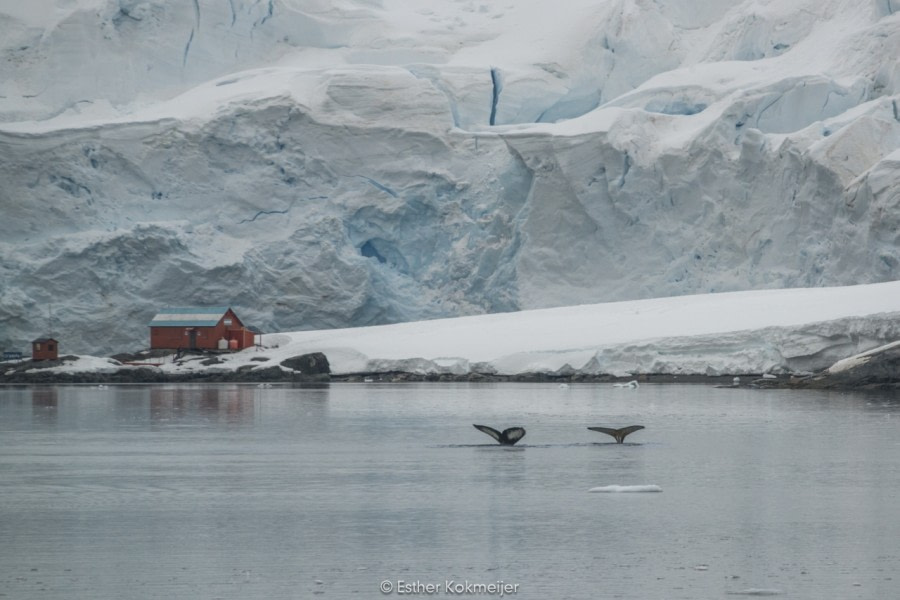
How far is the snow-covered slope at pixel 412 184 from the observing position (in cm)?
2645

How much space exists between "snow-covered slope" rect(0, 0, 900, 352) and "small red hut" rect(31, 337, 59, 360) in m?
0.66

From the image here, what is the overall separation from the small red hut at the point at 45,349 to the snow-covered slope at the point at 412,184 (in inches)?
25.9

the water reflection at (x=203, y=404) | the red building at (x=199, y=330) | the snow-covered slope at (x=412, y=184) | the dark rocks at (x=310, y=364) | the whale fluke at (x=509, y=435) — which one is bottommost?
the whale fluke at (x=509, y=435)

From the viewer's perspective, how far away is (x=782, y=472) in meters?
10.6

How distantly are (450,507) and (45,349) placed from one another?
18327 mm

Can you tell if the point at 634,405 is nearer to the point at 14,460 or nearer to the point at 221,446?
the point at 221,446

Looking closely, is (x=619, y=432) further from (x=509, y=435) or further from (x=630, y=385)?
(x=630, y=385)

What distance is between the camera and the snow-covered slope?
86.8 feet

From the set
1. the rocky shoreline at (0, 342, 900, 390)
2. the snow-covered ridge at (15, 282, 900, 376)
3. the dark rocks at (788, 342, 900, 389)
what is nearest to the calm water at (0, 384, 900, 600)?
the dark rocks at (788, 342, 900, 389)

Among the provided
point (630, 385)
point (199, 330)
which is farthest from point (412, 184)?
point (630, 385)

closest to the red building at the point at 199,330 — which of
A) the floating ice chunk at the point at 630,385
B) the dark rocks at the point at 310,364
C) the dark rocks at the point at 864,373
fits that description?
the dark rocks at the point at 310,364

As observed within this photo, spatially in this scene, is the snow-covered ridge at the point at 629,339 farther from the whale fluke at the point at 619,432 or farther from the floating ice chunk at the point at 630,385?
the whale fluke at the point at 619,432

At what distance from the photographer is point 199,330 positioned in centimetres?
2600

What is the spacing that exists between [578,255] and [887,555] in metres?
21.0
